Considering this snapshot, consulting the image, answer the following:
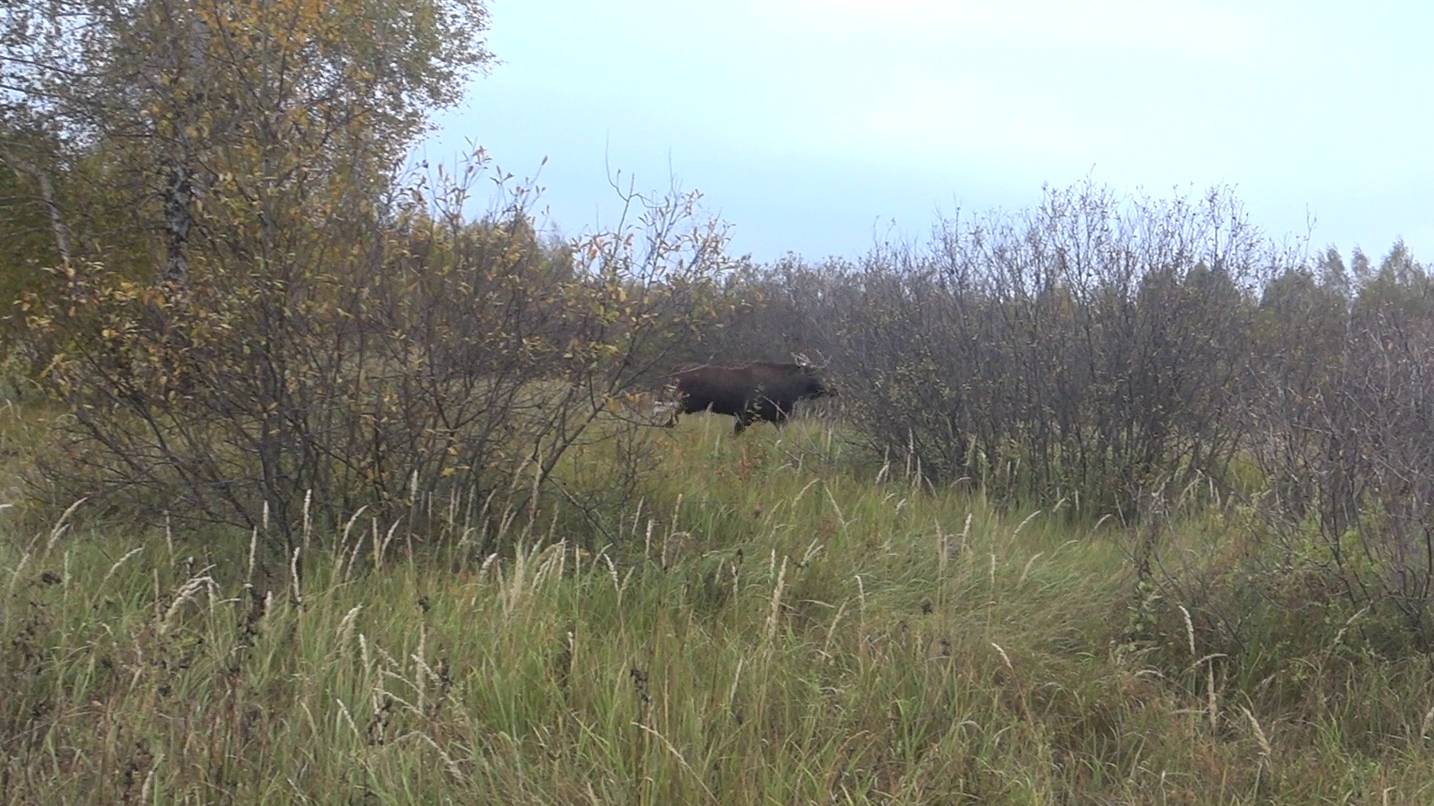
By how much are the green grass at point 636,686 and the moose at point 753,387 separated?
4.77m

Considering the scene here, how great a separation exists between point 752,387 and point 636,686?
6.86m

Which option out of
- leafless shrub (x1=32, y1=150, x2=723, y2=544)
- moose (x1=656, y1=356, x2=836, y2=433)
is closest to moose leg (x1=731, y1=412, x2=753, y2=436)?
moose (x1=656, y1=356, x2=836, y2=433)

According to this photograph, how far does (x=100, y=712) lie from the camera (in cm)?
253

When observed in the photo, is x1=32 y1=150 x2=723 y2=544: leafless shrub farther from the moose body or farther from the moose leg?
the moose body

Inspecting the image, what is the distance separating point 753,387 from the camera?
9.43m

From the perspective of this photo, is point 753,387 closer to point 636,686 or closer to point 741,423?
point 741,423

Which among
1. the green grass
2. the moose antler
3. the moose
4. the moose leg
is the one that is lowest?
the green grass

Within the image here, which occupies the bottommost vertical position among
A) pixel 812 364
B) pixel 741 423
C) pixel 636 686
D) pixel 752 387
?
pixel 636 686

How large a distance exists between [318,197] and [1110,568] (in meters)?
4.03

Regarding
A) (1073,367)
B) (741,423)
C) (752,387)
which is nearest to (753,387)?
(752,387)

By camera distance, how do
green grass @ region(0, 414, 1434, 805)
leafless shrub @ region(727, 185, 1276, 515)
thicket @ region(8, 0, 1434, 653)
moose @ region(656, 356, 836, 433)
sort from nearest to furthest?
green grass @ region(0, 414, 1434, 805)
thicket @ region(8, 0, 1434, 653)
leafless shrub @ region(727, 185, 1276, 515)
moose @ region(656, 356, 836, 433)

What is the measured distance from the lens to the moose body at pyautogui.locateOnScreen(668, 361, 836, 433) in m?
9.11

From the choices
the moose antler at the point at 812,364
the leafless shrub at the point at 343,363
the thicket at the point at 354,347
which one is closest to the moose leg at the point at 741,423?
the moose antler at the point at 812,364

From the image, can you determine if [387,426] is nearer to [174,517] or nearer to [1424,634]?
[174,517]
